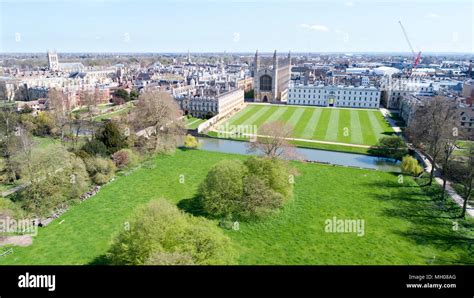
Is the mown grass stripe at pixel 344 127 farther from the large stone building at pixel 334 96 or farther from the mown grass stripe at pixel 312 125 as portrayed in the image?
the large stone building at pixel 334 96

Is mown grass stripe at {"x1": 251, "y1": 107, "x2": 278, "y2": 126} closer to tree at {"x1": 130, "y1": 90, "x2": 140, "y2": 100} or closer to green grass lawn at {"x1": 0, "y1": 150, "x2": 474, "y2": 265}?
green grass lawn at {"x1": 0, "y1": 150, "x2": 474, "y2": 265}

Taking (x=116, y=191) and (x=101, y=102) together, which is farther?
(x=101, y=102)

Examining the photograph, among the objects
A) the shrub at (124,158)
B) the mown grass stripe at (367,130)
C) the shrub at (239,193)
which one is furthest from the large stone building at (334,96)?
the shrub at (239,193)

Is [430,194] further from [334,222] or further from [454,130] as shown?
[334,222]

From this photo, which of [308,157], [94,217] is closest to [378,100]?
[308,157]
